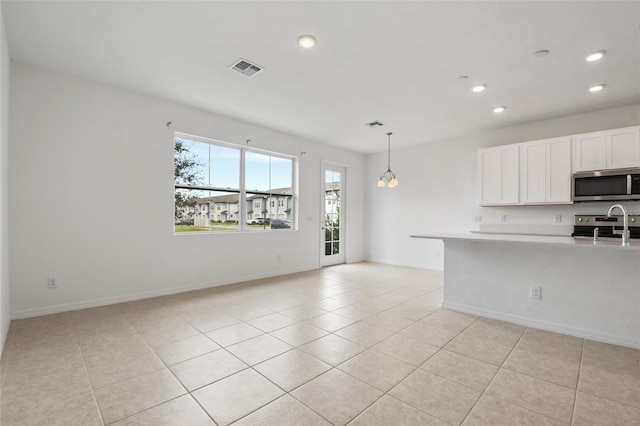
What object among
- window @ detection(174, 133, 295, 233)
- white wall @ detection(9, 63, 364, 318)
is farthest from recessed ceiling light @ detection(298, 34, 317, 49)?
window @ detection(174, 133, 295, 233)

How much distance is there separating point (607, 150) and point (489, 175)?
4.98ft

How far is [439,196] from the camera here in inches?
248

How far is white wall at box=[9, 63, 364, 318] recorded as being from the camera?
3273 mm

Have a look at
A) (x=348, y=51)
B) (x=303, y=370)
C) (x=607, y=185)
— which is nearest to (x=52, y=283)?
(x=303, y=370)

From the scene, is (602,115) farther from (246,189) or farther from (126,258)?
(126,258)

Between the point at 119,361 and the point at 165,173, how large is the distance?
2.68 m

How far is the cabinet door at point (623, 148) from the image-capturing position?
156 inches

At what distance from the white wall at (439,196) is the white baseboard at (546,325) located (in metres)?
2.52

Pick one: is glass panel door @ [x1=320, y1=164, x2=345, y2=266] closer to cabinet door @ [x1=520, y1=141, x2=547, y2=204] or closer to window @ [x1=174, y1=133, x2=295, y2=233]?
window @ [x1=174, y1=133, x2=295, y2=233]

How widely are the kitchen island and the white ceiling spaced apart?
1877 millimetres

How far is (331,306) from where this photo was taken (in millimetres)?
3791

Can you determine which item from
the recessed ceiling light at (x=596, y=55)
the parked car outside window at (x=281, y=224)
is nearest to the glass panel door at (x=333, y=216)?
the parked car outside window at (x=281, y=224)

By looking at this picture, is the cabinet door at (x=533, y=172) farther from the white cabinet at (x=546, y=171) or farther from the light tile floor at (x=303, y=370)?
the light tile floor at (x=303, y=370)

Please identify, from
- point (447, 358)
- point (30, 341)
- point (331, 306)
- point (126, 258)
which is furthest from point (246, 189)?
point (447, 358)
